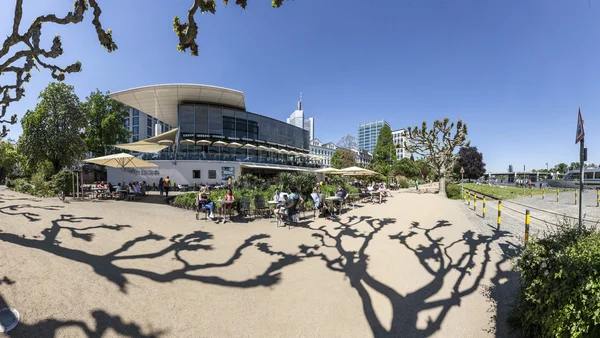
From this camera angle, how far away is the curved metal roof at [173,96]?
27453 millimetres

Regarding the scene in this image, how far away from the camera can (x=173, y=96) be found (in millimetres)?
28922

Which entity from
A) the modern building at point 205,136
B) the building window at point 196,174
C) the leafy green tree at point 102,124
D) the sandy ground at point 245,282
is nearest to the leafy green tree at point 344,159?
the modern building at point 205,136

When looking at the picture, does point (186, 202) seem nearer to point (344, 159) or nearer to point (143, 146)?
point (143, 146)

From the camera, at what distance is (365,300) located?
12.0 ft

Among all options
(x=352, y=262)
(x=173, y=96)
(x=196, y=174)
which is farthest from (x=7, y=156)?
(x=352, y=262)

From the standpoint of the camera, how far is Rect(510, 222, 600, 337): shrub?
1935 millimetres

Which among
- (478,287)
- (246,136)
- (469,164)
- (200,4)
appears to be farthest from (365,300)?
(469,164)

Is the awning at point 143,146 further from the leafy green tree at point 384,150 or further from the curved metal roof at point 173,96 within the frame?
the leafy green tree at point 384,150

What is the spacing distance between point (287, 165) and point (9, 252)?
94.6 ft

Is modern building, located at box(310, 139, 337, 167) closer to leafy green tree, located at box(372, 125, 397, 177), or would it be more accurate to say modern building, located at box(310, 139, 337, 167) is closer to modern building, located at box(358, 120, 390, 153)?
modern building, located at box(358, 120, 390, 153)

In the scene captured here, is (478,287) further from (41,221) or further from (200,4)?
(41,221)

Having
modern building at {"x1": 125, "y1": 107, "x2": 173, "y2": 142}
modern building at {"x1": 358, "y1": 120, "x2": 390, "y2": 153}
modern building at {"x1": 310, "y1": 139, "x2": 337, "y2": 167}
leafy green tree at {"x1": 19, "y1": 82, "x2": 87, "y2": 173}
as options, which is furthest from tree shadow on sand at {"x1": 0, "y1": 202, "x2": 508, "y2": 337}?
modern building at {"x1": 358, "y1": 120, "x2": 390, "y2": 153}

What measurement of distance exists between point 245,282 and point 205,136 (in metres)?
28.9

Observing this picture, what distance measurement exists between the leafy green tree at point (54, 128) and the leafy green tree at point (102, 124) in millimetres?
6893
